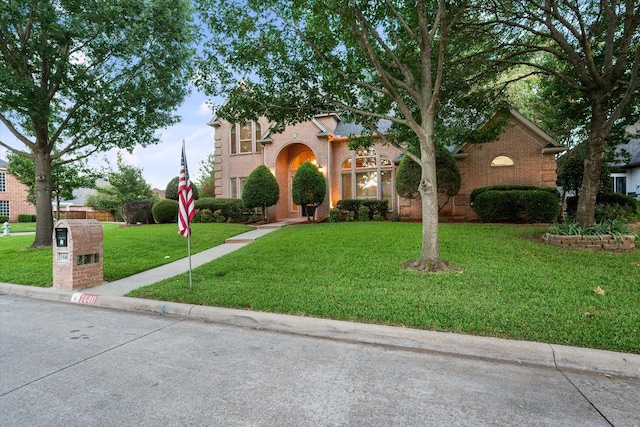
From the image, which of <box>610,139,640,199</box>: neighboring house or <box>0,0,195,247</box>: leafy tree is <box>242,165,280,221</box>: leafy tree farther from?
<box>610,139,640,199</box>: neighboring house

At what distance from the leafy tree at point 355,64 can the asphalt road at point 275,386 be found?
345 cm

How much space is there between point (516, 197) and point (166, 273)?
39.3ft

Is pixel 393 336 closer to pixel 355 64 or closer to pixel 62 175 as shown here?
pixel 355 64

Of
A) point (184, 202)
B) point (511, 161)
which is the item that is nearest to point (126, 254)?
point (184, 202)

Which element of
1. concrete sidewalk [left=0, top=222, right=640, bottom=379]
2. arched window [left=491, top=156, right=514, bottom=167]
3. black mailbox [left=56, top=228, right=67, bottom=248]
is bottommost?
concrete sidewalk [left=0, top=222, right=640, bottom=379]

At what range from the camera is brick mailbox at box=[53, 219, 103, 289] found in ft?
20.8

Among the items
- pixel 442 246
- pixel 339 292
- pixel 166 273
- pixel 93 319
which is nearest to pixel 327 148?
pixel 442 246

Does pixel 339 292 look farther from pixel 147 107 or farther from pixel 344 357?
pixel 147 107

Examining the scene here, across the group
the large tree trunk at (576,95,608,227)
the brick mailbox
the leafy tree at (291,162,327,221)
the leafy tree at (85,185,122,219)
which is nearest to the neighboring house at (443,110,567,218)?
the large tree trunk at (576,95,608,227)

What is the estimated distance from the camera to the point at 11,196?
37.2 m

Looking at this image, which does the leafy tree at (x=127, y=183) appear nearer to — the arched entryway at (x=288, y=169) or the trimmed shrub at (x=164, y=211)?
the trimmed shrub at (x=164, y=211)

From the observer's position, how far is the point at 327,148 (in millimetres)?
17625

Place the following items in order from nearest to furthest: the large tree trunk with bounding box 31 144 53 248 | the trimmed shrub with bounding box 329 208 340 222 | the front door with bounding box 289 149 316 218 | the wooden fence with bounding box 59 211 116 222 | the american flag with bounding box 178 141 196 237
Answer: the american flag with bounding box 178 141 196 237, the large tree trunk with bounding box 31 144 53 248, the trimmed shrub with bounding box 329 208 340 222, the front door with bounding box 289 149 316 218, the wooden fence with bounding box 59 211 116 222

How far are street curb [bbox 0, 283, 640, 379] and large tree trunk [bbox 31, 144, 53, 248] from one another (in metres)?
8.32
